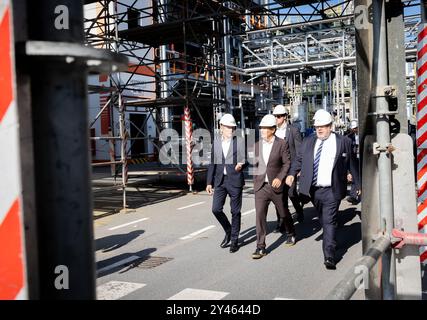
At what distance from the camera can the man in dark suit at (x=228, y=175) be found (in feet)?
21.3

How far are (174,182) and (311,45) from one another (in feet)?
26.4

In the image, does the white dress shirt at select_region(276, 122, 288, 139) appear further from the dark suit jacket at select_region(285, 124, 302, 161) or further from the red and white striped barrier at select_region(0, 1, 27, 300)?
the red and white striped barrier at select_region(0, 1, 27, 300)

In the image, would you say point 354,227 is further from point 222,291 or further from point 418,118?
point 222,291

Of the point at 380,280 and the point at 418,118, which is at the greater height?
the point at 418,118

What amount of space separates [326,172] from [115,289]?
118 inches

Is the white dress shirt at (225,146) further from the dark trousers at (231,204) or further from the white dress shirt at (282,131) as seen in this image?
the white dress shirt at (282,131)

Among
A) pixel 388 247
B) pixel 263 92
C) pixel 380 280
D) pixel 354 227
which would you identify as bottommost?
pixel 354 227

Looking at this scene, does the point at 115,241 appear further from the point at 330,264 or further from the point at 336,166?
the point at 336,166

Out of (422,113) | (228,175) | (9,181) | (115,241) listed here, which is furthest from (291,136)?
(9,181)

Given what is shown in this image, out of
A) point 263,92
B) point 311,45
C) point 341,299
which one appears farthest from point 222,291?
point 263,92

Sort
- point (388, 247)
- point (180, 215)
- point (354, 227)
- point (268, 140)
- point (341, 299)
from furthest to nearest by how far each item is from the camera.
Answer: point (180, 215), point (354, 227), point (268, 140), point (388, 247), point (341, 299)

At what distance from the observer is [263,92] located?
2497 centimetres

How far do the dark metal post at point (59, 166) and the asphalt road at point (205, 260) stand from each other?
352 cm

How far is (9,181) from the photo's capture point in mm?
1094
